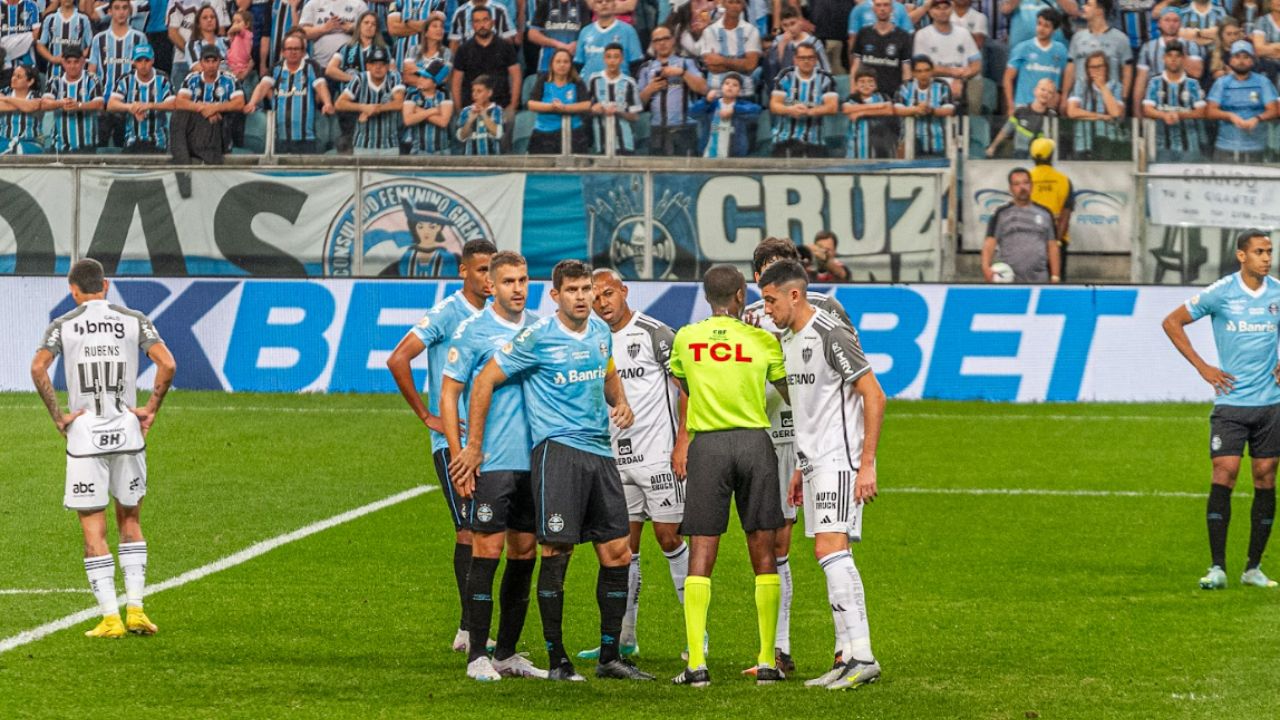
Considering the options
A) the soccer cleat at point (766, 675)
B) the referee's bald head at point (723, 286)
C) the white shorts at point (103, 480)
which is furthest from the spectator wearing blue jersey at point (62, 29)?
the soccer cleat at point (766, 675)

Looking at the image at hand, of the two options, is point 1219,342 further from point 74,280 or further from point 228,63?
point 228,63

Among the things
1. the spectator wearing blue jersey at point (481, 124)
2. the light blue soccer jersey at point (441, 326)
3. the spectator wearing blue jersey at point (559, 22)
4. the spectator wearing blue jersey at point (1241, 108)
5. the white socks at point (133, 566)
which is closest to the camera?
the light blue soccer jersey at point (441, 326)

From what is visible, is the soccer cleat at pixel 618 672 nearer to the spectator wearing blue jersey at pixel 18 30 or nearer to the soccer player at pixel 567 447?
the soccer player at pixel 567 447

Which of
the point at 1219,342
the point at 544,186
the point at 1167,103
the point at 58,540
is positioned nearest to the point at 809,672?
the point at 1219,342

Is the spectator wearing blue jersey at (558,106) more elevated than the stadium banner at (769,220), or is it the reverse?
the spectator wearing blue jersey at (558,106)

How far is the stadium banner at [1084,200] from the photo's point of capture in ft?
70.7

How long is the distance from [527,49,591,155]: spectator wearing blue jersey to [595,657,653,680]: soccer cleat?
14.5m

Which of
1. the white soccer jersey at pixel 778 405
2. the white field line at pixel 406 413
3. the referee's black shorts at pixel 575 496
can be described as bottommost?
the white field line at pixel 406 413

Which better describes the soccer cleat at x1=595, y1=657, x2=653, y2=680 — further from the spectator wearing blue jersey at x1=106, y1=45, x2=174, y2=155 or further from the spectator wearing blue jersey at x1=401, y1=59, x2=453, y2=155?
the spectator wearing blue jersey at x1=106, y1=45, x2=174, y2=155

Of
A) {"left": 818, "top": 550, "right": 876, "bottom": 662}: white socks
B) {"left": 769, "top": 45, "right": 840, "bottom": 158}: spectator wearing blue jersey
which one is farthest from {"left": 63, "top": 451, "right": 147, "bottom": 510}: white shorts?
{"left": 769, "top": 45, "right": 840, "bottom": 158}: spectator wearing blue jersey

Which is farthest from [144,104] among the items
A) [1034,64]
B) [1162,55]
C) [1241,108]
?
[1241,108]

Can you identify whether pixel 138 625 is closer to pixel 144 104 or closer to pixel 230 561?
pixel 230 561

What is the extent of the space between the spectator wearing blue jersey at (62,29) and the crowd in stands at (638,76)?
1.1 inches

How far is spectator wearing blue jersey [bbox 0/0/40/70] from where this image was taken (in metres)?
25.8
